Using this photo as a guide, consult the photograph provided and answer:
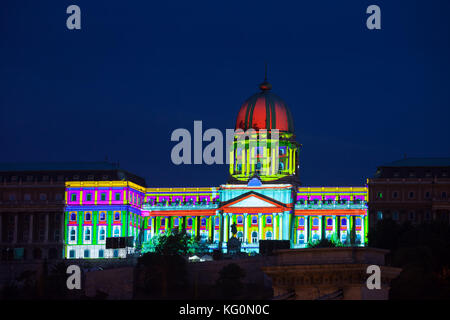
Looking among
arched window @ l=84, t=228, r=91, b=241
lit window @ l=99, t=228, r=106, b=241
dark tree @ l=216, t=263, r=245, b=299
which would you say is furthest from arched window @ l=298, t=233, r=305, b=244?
dark tree @ l=216, t=263, r=245, b=299

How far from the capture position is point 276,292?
76812 mm

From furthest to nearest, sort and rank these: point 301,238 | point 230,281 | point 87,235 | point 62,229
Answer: point 62,229
point 87,235
point 301,238
point 230,281

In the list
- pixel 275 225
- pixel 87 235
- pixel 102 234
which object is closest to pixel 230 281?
pixel 275 225

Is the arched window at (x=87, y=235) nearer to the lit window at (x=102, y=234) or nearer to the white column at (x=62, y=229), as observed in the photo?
the lit window at (x=102, y=234)

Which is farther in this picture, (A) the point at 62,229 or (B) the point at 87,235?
(A) the point at 62,229

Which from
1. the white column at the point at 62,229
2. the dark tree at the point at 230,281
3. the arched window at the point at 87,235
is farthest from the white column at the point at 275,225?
the dark tree at the point at 230,281

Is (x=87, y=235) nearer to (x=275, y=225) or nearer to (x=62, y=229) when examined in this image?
(x=62, y=229)

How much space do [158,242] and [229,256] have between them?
65.5 ft

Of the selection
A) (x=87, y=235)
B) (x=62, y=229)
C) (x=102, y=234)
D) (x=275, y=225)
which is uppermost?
(x=275, y=225)

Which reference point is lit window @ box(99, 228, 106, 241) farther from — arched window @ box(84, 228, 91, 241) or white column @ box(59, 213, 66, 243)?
white column @ box(59, 213, 66, 243)

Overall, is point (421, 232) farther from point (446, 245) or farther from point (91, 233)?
point (91, 233)

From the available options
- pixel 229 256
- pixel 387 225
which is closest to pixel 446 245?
pixel 387 225

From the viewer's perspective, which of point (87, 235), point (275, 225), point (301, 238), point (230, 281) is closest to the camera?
point (230, 281)
